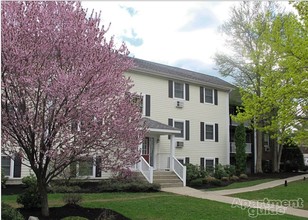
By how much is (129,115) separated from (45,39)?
2.42m

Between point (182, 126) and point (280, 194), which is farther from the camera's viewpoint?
point (182, 126)

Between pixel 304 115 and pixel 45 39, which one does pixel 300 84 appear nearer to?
pixel 304 115

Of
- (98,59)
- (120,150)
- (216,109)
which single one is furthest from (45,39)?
(216,109)

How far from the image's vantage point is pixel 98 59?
25.3 feet

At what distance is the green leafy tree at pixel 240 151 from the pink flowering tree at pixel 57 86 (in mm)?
19212

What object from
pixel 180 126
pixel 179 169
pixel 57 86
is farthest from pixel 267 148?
pixel 57 86

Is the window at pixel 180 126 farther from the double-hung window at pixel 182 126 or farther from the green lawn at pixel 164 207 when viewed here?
the green lawn at pixel 164 207

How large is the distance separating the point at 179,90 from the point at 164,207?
512 inches

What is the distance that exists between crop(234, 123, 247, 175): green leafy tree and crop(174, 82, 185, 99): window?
6030 millimetres

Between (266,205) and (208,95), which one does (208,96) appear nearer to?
(208,95)

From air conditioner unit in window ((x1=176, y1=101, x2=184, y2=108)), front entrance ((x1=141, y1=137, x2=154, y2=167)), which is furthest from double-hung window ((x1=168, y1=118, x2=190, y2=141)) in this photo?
front entrance ((x1=141, y1=137, x2=154, y2=167))

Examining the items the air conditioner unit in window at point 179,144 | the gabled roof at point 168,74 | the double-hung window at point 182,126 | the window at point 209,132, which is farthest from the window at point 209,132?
the gabled roof at point 168,74

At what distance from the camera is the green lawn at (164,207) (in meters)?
9.98

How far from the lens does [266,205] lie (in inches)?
498
